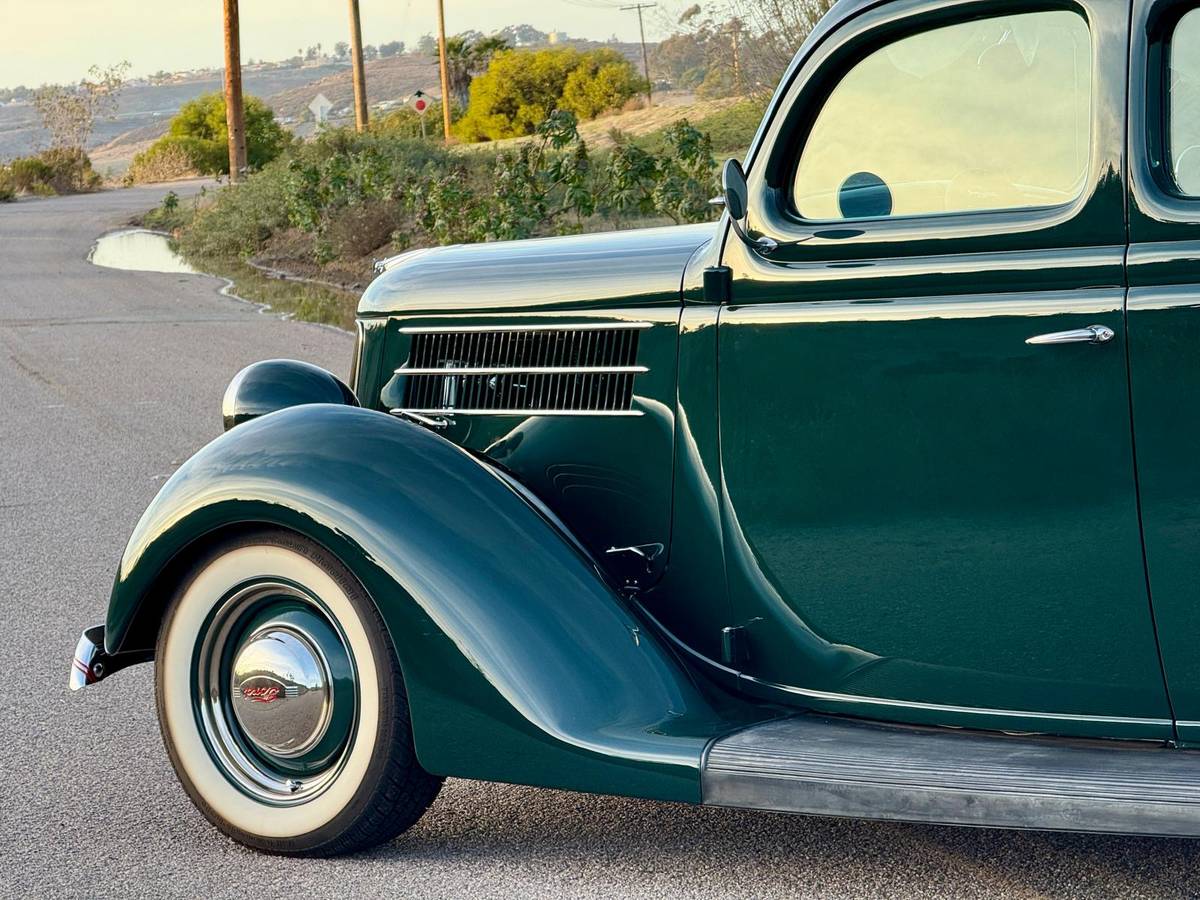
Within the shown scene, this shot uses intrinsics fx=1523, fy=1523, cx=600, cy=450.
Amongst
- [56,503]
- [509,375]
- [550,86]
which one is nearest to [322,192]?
[56,503]

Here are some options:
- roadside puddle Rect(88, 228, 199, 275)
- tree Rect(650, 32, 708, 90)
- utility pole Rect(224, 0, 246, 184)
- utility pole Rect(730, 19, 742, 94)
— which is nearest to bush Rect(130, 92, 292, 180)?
utility pole Rect(224, 0, 246, 184)

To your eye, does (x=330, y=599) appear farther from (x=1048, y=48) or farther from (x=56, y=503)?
(x=56, y=503)

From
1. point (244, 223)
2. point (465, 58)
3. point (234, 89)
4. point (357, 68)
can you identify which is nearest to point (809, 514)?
point (244, 223)

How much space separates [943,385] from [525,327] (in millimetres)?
1200

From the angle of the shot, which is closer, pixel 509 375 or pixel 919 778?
pixel 919 778

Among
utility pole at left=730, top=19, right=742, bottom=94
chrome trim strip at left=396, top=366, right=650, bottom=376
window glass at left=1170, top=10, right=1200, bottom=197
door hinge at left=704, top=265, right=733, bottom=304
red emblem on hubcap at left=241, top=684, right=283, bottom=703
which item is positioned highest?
utility pole at left=730, top=19, right=742, bottom=94

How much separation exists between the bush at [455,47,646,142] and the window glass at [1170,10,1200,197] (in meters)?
50.6

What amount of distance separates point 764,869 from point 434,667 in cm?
85

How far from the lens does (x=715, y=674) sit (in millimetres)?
3492

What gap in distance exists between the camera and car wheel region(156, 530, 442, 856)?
3.42 m

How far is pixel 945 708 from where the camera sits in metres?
3.20

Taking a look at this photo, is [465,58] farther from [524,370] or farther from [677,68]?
[524,370]

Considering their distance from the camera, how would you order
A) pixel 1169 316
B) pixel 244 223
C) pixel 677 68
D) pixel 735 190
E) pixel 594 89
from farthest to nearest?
pixel 677 68
pixel 594 89
pixel 244 223
pixel 735 190
pixel 1169 316

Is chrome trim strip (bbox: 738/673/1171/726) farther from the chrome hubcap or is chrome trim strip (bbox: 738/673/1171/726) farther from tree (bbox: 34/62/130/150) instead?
tree (bbox: 34/62/130/150)
